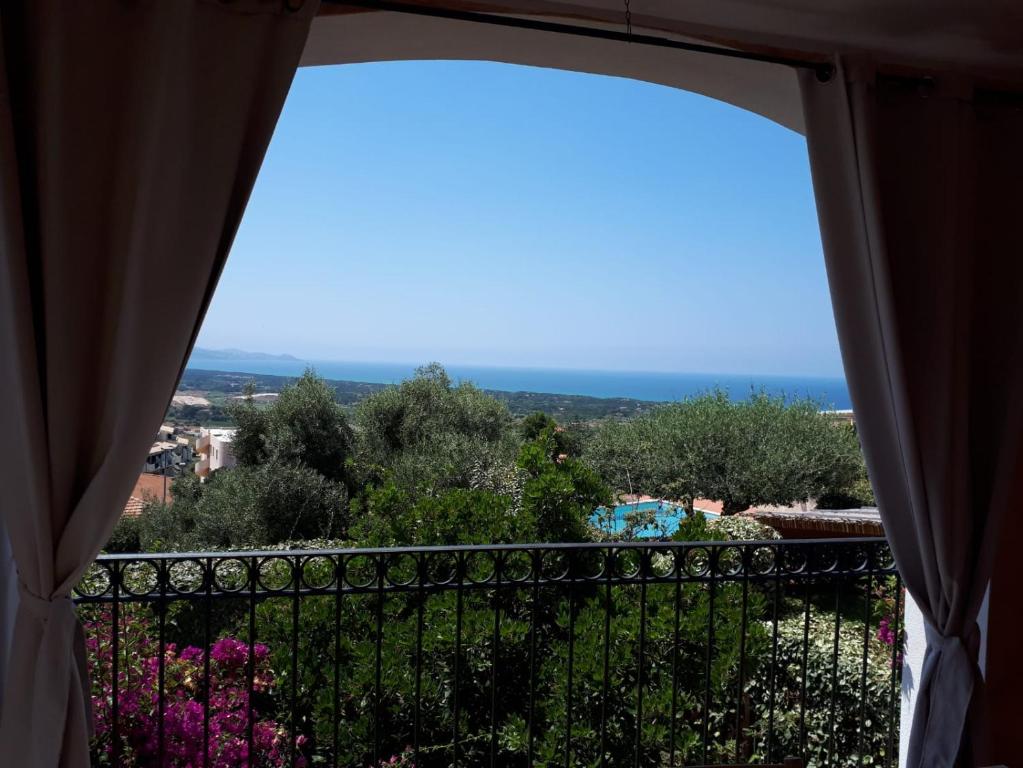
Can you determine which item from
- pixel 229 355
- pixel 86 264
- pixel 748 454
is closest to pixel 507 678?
pixel 86 264

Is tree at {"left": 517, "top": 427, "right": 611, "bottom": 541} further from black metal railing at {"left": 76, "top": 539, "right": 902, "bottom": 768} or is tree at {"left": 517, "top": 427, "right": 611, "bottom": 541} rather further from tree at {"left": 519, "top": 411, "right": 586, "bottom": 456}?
tree at {"left": 519, "top": 411, "right": 586, "bottom": 456}

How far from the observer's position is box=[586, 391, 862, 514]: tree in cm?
895

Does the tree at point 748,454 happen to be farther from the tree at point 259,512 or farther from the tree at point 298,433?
the tree at point 259,512

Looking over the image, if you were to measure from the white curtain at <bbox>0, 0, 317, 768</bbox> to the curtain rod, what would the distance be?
1.03 ft

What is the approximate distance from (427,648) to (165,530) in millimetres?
6390

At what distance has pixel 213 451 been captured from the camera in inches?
376

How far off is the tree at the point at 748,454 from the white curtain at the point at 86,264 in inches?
326

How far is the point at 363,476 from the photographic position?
29.0ft

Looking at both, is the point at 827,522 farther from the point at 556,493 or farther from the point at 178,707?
the point at 178,707

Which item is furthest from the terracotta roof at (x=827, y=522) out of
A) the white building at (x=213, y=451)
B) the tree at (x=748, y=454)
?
the white building at (x=213, y=451)

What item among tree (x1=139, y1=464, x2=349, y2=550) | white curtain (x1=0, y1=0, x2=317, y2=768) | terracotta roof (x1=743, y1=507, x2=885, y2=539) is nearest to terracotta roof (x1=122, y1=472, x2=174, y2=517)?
tree (x1=139, y1=464, x2=349, y2=550)

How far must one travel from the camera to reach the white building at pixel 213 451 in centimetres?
891

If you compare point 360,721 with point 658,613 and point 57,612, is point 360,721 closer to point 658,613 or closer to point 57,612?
point 658,613

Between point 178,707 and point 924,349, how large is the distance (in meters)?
2.67
